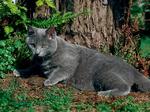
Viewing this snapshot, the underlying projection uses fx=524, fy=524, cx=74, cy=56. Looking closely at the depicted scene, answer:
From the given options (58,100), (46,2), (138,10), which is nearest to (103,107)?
(58,100)

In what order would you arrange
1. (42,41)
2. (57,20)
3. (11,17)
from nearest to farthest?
1. (42,41)
2. (57,20)
3. (11,17)

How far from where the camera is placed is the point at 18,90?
340 inches

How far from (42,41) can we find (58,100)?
134cm

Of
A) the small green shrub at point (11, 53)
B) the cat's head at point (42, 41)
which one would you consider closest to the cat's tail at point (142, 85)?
the cat's head at point (42, 41)

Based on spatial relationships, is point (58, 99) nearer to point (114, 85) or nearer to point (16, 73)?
point (114, 85)

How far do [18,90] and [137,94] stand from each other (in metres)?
1.97

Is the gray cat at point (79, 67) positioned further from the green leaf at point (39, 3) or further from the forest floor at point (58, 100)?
the green leaf at point (39, 3)

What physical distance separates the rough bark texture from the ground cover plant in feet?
0.74

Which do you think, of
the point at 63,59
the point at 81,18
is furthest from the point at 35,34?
the point at 81,18

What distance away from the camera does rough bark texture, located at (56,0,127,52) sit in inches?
404

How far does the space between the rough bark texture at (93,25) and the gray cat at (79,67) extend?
1.00 metres

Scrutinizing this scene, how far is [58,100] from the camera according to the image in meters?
8.01

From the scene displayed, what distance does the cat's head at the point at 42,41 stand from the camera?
8891 millimetres

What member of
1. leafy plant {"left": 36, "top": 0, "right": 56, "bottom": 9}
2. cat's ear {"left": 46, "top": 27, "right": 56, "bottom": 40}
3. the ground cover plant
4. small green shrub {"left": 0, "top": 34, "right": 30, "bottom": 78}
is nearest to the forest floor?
the ground cover plant
